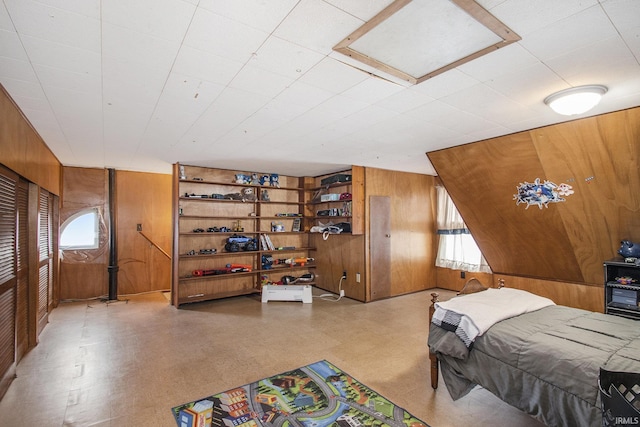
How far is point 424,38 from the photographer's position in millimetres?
1638

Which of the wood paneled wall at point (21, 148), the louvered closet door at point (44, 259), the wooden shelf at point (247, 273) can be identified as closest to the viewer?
the wood paneled wall at point (21, 148)

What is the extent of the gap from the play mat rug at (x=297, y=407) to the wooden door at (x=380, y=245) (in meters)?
2.80

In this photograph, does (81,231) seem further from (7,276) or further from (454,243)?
(454,243)

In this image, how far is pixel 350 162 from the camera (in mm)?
5051

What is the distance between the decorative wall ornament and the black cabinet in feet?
2.86

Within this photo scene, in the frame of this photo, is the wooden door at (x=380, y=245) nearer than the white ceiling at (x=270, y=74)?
No

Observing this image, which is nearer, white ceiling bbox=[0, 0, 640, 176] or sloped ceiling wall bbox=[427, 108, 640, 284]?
white ceiling bbox=[0, 0, 640, 176]

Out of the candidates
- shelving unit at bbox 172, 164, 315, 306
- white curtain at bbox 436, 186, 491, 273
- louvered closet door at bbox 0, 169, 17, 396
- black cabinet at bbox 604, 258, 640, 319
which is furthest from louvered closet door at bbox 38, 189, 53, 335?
black cabinet at bbox 604, 258, 640, 319

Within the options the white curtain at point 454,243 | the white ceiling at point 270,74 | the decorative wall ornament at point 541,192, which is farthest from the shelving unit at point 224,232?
the decorative wall ornament at point 541,192

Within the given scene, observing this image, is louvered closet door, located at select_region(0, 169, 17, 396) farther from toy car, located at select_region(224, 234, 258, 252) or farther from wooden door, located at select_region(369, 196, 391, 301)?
wooden door, located at select_region(369, 196, 391, 301)

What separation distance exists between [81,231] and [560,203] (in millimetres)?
7426

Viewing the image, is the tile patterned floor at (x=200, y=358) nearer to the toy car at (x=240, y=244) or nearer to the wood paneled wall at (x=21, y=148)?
the toy car at (x=240, y=244)

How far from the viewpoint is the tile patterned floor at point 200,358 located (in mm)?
2275

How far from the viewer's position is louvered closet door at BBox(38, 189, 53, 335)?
4.02m
